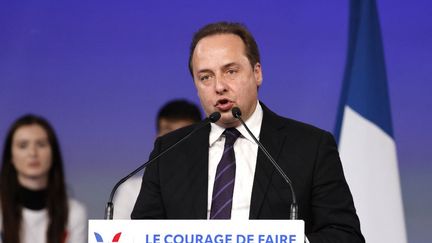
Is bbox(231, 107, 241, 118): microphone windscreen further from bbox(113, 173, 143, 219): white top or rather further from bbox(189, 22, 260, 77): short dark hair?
bbox(113, 173, 143, 219): white top

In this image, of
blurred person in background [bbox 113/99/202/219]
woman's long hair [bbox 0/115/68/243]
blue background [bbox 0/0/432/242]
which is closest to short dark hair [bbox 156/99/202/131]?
blurred person in background [bbox 113/99/202/219]

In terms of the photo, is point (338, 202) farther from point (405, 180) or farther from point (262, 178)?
→ point (405, 180)

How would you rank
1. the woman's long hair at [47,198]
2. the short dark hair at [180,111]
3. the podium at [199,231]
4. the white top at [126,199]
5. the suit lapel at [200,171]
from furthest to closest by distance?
the short dark hair at [180,111], the white top at [126,199], the woman's long hair at [47,198], the suit lapel at [200,171], the podium at [199,231]

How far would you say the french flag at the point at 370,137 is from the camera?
408 centimetres

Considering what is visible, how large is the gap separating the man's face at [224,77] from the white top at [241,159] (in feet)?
0.12

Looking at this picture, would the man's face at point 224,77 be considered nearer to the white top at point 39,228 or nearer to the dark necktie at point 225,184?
the dark necktie at point 225,184

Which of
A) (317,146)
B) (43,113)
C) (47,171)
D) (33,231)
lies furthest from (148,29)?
(317,146)

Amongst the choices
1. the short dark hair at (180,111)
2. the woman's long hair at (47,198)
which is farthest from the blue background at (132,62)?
the woman's long hair at (47,198)

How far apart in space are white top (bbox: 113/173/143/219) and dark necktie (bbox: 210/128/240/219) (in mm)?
1513

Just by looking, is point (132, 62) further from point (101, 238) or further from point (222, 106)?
point (101, 238)

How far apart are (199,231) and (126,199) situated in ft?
6.74

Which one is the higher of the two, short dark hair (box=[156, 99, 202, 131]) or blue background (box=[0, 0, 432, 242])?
blue background (box=[0, 0, 432, 242])

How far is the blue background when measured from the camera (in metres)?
4.65

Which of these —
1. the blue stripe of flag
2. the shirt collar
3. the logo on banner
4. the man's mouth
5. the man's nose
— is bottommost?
the logo on banner
